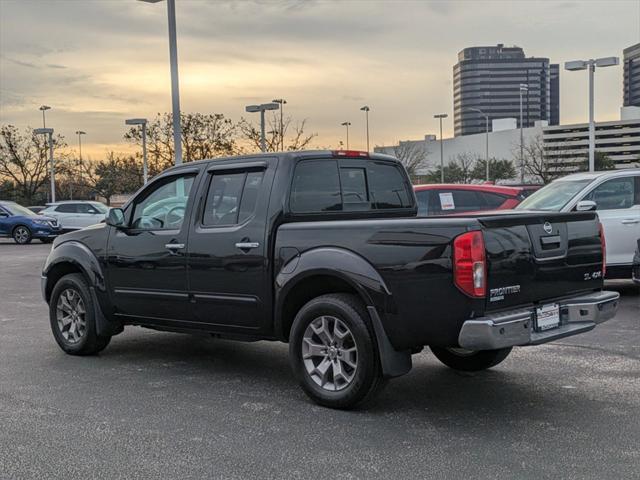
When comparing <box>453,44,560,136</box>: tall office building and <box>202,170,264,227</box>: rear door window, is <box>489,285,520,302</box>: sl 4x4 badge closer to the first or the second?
<box>202,170,264,227</box>: rear door window

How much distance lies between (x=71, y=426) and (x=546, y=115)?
185192 millimetres

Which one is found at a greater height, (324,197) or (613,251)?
(324,197)

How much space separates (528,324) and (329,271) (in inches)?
54.9

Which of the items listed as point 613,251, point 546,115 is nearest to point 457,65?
point 546,115

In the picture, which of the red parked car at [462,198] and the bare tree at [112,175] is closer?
the red parked car at [462,198]

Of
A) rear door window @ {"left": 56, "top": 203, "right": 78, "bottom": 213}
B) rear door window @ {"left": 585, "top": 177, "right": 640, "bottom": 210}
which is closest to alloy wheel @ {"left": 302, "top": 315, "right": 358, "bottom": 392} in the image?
rear door window @ {"left": 585, "top": 177, "right": 640, "bottom": 210}

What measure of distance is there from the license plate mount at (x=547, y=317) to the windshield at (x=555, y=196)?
5.70 m

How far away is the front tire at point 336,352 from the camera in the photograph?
5113 mm

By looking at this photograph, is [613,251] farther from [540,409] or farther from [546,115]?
[546,115]

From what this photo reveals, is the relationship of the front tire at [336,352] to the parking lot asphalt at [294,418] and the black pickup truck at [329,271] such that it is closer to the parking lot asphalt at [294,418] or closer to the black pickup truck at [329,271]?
the black pickup truck at [329,271]

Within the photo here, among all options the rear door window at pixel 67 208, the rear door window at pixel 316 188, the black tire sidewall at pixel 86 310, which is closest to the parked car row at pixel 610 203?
the rear door window at pixel 316 188

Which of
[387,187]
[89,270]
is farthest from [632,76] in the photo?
[89,270]

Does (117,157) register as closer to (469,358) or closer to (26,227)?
(26,227)

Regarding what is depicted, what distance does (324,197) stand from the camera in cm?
610
